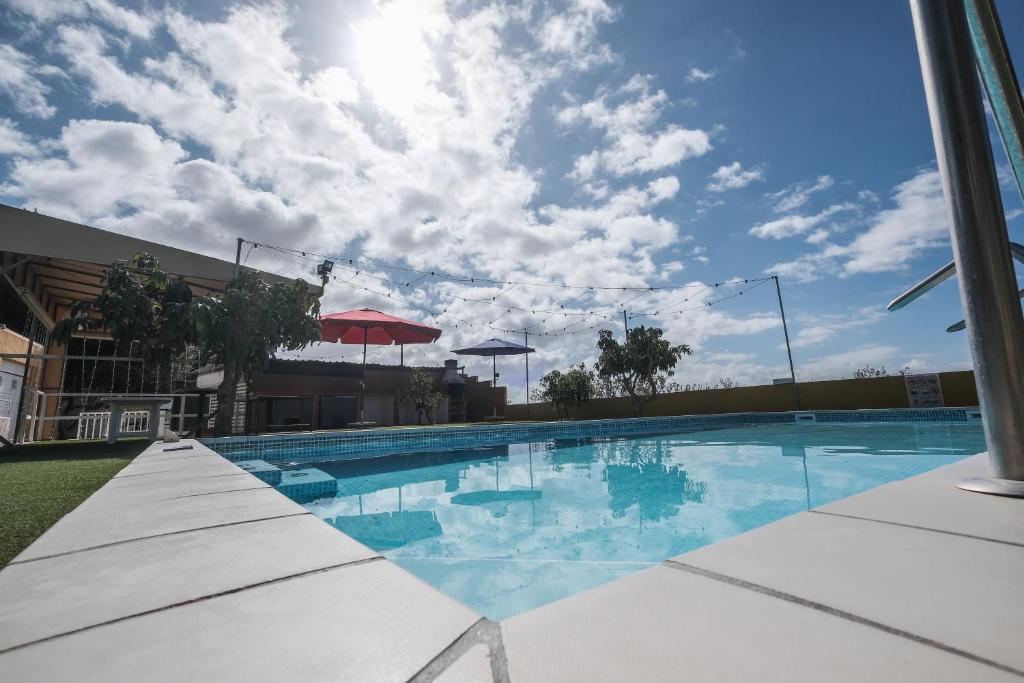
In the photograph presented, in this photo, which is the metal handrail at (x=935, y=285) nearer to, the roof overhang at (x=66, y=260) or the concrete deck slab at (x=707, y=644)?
the concrete deck slab at (x=707, y=644)

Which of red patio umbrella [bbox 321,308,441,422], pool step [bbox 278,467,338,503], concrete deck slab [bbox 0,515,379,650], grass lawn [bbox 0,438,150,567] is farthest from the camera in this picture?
red patio umbrella [bbox 321,308,441,422]

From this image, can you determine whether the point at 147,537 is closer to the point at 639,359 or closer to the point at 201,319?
the point at 201,319

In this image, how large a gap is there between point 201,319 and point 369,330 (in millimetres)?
6396

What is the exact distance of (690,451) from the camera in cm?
736

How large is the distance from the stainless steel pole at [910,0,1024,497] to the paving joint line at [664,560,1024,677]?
45.6 inches

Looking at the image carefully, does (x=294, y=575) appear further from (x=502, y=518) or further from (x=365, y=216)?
(x=365, y=216)

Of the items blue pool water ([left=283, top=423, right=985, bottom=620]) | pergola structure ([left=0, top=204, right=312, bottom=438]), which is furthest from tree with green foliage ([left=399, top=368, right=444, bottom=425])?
blue pool water ([left=283, top=423, right=985, bottom=620])

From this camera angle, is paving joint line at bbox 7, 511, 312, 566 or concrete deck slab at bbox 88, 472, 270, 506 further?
concrete deck slab at bbox 88, 472, 270, 506

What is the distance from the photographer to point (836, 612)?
677 mm

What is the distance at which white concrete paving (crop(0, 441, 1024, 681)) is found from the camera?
1.82 feet

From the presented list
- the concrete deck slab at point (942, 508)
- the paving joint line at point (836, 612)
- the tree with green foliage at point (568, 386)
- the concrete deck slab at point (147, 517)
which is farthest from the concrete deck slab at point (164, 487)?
the tree with green foliage at point (568, 386)

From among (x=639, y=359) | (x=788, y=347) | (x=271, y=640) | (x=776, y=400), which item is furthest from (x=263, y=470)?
(x=788, y=347)

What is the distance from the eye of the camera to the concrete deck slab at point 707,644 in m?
0.51

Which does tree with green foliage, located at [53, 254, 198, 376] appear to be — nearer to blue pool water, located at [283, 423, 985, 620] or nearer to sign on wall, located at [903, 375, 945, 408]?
blue pool water, located at [283, 423, 985, 620]
